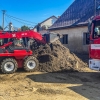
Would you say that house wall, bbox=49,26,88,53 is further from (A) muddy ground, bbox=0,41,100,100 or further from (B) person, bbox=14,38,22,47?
(B) person, bbox=14,38,22,47

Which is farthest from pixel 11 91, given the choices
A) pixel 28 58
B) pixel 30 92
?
pixel 28 58

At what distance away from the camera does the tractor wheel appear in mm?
12548

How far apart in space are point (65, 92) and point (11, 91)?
6.99 feet

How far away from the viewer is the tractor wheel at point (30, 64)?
1255 cm

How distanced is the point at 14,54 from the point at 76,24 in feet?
33.8

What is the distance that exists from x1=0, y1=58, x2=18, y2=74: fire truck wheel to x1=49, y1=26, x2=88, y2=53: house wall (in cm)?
968

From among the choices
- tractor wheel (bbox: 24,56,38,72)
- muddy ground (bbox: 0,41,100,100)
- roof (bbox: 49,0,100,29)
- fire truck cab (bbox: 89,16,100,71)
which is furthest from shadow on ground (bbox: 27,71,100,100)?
roof (bbox: 49,0,100,29)

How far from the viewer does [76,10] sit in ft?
78.6

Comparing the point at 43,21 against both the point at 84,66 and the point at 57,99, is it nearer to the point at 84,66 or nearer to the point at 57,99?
the point at 84,66

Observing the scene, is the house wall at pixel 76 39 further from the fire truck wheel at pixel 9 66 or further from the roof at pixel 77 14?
the fire truck wheel at pixel 9 66

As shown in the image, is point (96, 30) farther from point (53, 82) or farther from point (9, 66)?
point (9, 66)

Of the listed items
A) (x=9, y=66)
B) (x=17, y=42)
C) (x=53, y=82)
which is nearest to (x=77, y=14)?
(x=17, y=42)

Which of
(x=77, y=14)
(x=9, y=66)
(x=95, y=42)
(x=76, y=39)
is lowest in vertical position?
(x=9, y=66)

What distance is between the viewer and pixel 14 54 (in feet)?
40.3
